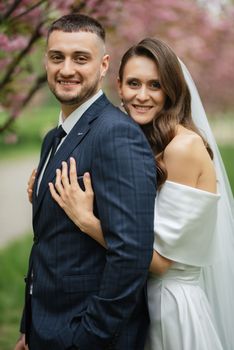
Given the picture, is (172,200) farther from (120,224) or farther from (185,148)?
(120,224)

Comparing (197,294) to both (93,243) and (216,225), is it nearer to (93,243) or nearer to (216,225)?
(216,225)

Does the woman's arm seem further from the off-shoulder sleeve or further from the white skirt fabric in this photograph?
the white skirt fabric

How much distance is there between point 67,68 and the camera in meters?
2.62

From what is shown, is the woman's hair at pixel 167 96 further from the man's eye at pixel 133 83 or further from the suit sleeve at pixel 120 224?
the suit sleeve at pixel 120 224

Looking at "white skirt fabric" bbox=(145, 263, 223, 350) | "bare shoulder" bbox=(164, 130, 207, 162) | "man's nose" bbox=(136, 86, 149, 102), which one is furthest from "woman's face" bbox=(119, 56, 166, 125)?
"white skirt fabric" bbox=(145, 263, 223, 350)

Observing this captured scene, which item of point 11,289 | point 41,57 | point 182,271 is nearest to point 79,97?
point 182,271

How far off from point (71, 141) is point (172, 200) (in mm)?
506

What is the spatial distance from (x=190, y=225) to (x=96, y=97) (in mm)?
686

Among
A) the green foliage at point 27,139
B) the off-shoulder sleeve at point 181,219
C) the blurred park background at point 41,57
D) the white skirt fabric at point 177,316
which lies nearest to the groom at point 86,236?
the white skirt fabric at point 177,316

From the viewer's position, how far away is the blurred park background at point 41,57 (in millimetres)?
4695

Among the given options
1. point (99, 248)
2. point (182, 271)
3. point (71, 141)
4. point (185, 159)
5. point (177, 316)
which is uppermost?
point (71, 141)

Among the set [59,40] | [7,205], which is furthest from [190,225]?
[7,205]

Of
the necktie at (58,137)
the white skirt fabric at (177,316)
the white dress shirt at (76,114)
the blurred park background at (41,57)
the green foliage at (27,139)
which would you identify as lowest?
the white skirt fabric at (177,316)

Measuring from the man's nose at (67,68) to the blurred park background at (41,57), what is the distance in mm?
1677
